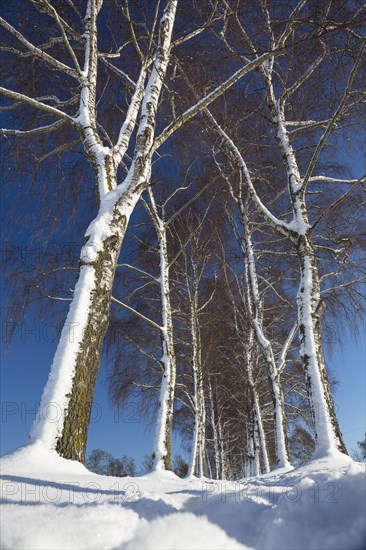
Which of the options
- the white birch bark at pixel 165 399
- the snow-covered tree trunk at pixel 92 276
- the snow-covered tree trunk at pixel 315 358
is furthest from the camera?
the white birch bark at pixel 165 399

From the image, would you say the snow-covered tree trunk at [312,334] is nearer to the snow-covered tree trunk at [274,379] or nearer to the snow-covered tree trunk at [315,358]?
the snow-covered tree trunk at [315,358]

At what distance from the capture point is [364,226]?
243 inches

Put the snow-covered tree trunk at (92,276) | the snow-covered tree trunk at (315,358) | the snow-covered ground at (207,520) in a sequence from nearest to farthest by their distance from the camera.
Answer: the snow-covered ground at (207,520) → the snow-covered tree trunk at (92,276) → the snow-covered tree trunk at (315,358)

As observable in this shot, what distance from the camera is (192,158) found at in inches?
327

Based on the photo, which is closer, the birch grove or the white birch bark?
the birch grove

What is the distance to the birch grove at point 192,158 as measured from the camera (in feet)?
10.3

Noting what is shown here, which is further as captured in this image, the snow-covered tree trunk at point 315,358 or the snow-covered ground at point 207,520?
the snow-covered tree trunk at point 315,358

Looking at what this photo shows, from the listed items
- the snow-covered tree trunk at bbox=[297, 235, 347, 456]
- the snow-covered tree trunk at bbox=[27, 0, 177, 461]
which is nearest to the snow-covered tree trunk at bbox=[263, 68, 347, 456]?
the snow-covered tree trunk at bbox=[297, 235, 347, 456]

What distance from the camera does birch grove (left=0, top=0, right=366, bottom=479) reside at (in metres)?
3.15

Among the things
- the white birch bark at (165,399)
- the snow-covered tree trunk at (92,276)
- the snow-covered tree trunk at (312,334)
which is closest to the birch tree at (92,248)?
the snow-covered tree trunk at (92,276)

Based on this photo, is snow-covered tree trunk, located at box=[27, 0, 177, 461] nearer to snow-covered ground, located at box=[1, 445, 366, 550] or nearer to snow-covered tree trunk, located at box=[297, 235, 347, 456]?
snow-covered ground, located at box=[1, 445, 366, 550]

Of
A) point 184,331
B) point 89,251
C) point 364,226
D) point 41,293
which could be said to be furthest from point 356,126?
point 184,331

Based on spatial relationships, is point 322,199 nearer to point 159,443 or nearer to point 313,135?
point 313,135

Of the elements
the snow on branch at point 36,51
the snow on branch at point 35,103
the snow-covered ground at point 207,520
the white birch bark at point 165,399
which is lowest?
the snow-covered ground at point 207,520
